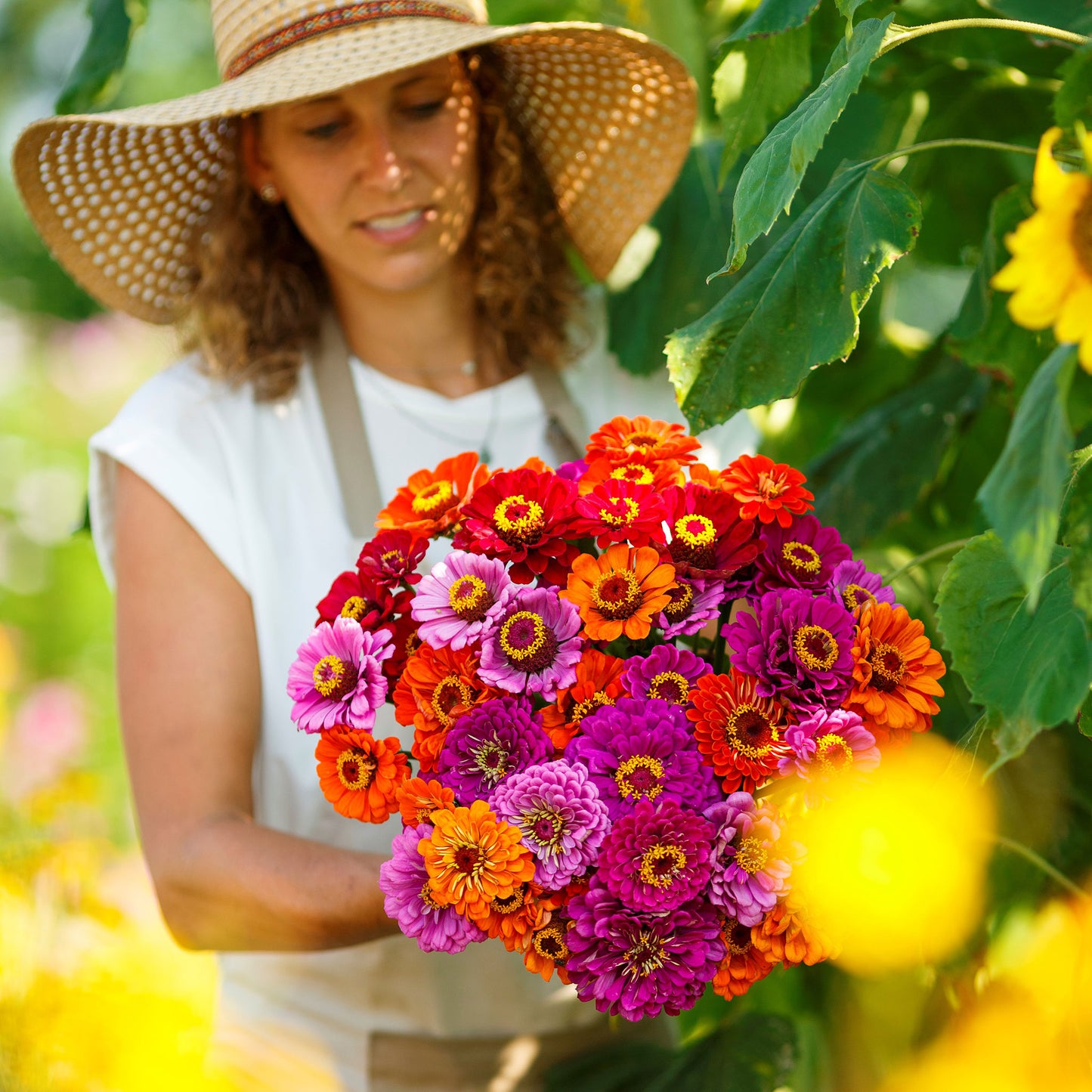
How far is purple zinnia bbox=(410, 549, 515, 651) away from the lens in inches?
29.5

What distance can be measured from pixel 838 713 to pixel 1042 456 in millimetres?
236

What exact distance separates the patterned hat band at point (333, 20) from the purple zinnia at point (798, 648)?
2.47 feet

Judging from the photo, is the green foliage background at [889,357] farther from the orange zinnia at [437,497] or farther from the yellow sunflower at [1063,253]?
the orange zinnia at [437,497]

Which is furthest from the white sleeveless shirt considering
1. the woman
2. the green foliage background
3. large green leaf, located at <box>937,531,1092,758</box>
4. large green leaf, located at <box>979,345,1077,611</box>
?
large green leaf, located at <box>979,345,1077,611</box>

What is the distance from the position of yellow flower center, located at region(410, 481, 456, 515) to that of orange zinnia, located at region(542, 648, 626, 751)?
16cm

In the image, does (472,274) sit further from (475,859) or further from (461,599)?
(475,859)

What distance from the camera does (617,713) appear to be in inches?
28.2

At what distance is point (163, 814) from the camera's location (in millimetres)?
1127

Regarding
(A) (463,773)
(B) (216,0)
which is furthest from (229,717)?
(B) (216,0)

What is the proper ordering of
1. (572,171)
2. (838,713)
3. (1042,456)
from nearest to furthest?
(1042,456) < (838,713) < (572,171)

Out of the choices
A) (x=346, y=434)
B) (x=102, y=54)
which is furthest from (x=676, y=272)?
(x=102, y=54)

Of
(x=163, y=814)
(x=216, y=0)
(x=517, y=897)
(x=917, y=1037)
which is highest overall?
(x=216, y=0)

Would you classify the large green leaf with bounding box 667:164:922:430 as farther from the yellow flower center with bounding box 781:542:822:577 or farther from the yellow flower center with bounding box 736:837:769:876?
the yellow flower center with bounding box 736:837:769:876

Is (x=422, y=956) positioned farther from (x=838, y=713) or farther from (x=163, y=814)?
(x=838, y=713)
